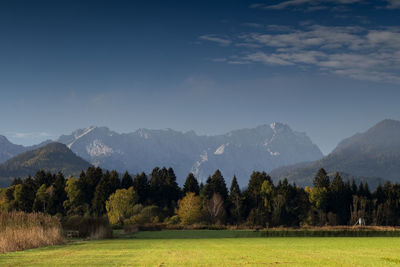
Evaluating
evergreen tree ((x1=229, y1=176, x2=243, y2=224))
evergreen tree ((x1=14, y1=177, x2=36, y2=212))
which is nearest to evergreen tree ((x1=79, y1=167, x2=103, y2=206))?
evergreen tree ((x1=14, y1=177, x2=36, y2=212))

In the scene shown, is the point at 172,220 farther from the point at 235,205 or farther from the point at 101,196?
the point at 101,196

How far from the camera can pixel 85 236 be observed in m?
69.0

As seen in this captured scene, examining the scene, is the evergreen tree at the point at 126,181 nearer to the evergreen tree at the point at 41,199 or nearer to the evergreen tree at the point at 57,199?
the evergreen tree at the point at 57,199

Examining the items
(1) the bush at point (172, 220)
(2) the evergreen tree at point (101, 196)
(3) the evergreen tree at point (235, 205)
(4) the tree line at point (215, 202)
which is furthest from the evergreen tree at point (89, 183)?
(3) the evergreen tree at point (235, 205)

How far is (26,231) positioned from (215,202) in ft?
293

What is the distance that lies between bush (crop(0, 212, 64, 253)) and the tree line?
226ft

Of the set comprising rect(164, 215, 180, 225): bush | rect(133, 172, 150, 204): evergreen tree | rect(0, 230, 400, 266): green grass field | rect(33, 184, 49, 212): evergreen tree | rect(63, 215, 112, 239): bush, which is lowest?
rect(164, 215, 180, 225): bush

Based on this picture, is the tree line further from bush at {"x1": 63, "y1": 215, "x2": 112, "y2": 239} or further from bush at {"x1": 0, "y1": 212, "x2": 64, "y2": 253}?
bush at {"x1": 0, "y1": 212, "x2": 64, "y2": 253}

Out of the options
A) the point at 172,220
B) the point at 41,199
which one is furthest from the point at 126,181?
the point at 172,220

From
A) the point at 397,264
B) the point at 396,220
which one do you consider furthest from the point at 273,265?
the point at 396,220

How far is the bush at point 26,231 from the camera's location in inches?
1595

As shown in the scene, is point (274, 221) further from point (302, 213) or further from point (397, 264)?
point (397, 264)

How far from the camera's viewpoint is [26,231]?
4466 centimetres

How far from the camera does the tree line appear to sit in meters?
126
